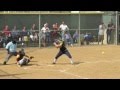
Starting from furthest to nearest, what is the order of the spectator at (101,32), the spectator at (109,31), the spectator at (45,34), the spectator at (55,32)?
the spectator at (109,31) < the spectator at (101,32) < the spectator at (55,32) < the spectator at (45,34)

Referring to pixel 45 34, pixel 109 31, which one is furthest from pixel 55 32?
pixel 109 31

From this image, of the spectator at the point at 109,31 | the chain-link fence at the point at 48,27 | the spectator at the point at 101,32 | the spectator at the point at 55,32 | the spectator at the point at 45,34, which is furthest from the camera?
the spectator at the point at 109,31

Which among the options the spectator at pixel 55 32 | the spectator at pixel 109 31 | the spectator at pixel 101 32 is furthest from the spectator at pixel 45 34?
the spectator at pixel 109 31

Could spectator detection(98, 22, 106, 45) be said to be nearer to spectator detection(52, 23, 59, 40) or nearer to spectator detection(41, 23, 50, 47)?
spectator detection(52, 23, 59, 40)

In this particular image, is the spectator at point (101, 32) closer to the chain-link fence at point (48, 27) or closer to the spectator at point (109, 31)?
the chain-link fence at point (48, 27)

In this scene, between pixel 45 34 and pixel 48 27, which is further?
pixel 48 27

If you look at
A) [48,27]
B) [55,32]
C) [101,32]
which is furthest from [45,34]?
[101,32]

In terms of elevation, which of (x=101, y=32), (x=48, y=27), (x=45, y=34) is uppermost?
(x=48, y=27)

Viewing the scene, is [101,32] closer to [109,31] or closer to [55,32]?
[109,31]

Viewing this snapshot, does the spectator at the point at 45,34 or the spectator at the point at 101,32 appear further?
the spectator at the point at 101,32

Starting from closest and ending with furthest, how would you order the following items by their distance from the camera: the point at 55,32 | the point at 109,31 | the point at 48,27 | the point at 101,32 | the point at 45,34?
the point at 45,34 < the point at 55,32 < the point at 101,32 < the point at 48,27 < the point at 109,31

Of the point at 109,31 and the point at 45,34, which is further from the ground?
the point at 109,31

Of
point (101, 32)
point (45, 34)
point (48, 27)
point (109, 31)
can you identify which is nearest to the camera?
point (45, 34)
